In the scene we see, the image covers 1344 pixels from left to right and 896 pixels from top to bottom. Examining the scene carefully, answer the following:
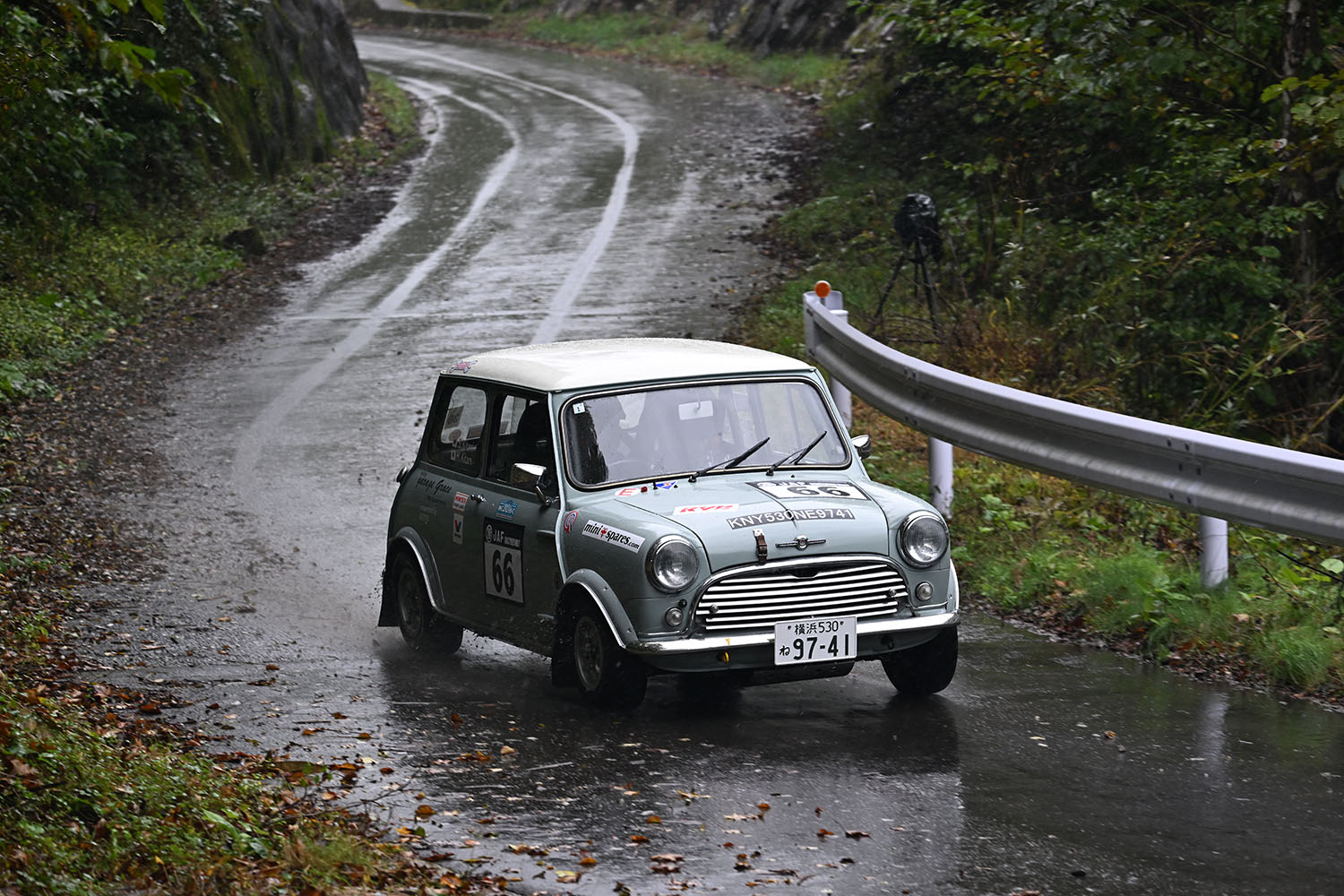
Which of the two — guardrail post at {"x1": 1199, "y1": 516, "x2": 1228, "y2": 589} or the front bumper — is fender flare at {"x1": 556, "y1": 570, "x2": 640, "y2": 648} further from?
guardrail post at {"x1": 1199, "y1": 516, "x2": 1228, "y2": 589}

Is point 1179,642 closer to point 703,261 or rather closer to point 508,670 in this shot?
point 508,670

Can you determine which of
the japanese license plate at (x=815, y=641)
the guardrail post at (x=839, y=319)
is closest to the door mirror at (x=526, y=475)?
the japanese license plate at (x=815, y=641)

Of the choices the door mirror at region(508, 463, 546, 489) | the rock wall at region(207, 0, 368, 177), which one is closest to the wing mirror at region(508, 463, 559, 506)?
the door mirror at region(508, 463, 546, 489)

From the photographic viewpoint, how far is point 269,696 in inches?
323

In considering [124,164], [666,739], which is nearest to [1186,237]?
[666,739]

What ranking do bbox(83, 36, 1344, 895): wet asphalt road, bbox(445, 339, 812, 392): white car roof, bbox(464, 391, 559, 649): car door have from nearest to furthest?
bbox(83, 36, 1344, 895): wet asphalt road, bbox(464, 391, 559, 649): car door, bbox(445, 339, 812, 392): white car roof

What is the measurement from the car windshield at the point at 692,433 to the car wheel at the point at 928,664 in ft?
3.80

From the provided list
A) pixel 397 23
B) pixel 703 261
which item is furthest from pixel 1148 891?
pixel 397 23

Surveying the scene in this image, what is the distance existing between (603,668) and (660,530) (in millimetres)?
689

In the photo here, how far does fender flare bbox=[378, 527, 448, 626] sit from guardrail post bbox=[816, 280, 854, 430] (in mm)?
3959

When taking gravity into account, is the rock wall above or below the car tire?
above

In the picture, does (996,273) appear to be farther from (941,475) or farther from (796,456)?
(796,456)

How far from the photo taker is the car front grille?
740 centimetres

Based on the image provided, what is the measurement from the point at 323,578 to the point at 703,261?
1143 centimetres
